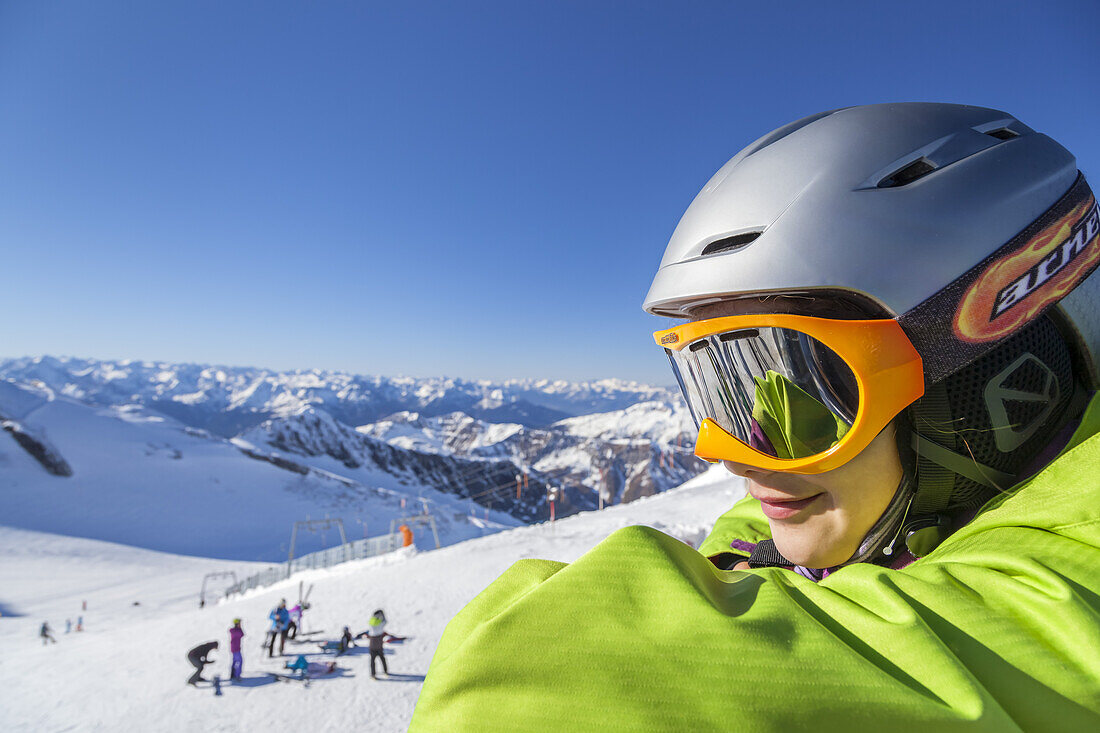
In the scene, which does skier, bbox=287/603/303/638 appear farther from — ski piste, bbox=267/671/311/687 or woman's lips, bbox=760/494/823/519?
woman's lips, bbox=760/494/823/519

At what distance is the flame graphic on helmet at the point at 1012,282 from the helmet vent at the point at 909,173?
13.4 inches

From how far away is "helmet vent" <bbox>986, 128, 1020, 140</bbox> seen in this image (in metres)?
1.54

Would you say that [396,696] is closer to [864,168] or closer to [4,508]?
[864,168]

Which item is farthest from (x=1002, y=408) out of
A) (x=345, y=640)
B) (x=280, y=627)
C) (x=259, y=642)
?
(x=259, y=642)

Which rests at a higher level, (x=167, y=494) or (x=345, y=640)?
(x=167, y=494)

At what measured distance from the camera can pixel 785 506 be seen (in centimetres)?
152

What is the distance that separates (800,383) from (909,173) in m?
0.75

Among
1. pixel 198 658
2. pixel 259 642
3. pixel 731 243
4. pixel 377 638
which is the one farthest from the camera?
pixel 259 642

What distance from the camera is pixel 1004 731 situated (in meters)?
0.67

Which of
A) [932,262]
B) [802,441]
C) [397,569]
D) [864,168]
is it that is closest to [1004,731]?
[802,441]

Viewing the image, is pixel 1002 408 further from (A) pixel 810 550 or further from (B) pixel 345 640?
(B) pixel 345 640

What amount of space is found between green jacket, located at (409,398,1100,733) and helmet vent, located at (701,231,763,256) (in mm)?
967

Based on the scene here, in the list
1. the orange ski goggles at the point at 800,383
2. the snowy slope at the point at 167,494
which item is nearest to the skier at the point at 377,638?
the orange ski goggles at the point at 800,383

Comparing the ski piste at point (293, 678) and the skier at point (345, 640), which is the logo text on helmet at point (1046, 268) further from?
the skier at point (345, 640)
